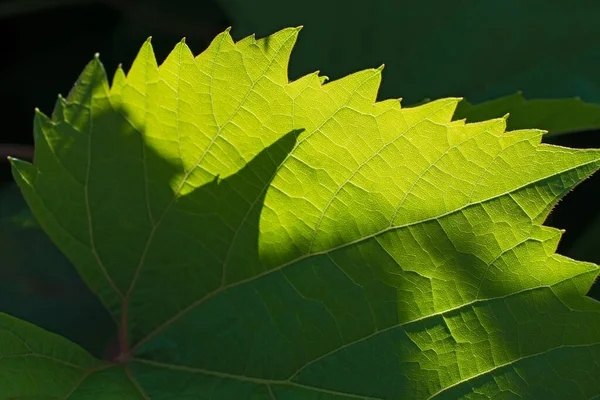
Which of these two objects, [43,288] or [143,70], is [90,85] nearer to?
[143,70]

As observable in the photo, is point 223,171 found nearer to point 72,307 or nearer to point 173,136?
point 173,136

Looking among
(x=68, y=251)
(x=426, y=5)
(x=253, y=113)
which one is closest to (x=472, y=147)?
(x=253, y=113)

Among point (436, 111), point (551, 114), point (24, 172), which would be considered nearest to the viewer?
point (436, 111)

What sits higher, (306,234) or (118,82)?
(118,82)

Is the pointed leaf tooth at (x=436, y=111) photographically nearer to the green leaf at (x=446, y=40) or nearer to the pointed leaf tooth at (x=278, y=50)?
the pointed leaf tooth at (x=278, y=50)

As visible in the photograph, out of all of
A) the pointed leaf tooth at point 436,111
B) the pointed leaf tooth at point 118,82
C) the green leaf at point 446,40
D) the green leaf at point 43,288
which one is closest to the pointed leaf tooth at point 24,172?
the pointed leaf tooth at point 118,82

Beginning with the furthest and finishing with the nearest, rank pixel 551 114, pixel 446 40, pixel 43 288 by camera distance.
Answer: pixel 446 40 < pixel 43 288 < pixel 551 114

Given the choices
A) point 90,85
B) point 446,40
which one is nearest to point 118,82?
point 90,85

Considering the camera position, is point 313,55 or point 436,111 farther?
point 313,55
